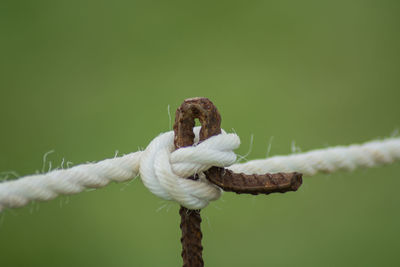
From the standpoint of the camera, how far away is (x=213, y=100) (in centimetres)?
256

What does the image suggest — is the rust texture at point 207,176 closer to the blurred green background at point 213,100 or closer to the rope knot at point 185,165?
the rope knot at point 185,165

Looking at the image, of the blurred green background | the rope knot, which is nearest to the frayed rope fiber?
the rope knot

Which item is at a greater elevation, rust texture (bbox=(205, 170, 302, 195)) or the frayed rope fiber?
the frayed rope fiber

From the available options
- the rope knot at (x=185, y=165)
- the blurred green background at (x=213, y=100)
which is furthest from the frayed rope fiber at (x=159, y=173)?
the blurred green background at (x=213, y=100)

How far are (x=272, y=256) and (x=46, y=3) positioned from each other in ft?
8.66

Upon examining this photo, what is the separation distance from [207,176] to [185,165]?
33 mm

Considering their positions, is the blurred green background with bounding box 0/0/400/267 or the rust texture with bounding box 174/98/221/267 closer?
the rust texture with bounding box 174/98/221/267

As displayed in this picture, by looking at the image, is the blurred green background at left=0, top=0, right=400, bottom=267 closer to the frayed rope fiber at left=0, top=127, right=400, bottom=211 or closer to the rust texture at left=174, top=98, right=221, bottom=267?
the frayed rope fiber at left=0, top=127, right=400, bottom=211

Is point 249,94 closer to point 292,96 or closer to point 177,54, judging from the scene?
point 292,96

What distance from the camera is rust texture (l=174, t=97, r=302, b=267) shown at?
0.47 m

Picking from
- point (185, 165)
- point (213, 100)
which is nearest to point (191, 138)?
point (185, 165)

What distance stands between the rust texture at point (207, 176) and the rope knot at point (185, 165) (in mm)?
11

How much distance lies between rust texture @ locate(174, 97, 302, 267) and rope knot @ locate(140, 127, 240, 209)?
0.04ft

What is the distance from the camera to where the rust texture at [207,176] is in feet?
1.53
